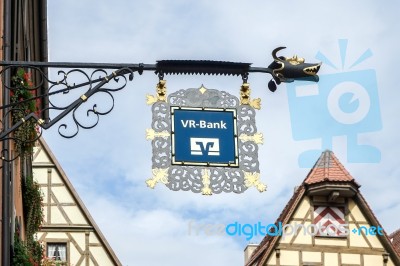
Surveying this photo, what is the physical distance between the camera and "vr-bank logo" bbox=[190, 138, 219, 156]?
8.53 meters

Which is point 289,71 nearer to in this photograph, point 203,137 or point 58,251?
point 203,137

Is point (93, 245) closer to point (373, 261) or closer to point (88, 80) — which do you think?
point (373, 261)

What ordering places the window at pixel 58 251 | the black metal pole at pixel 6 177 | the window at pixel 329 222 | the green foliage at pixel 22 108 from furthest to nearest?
the window at pixel 329 222 → the window at pixel 58 251 → the green foliage at pixel 22 108 → the black metal pole at pixel 6 177

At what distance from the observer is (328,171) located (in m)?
28.1

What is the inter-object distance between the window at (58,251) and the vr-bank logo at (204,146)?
61.6 ft

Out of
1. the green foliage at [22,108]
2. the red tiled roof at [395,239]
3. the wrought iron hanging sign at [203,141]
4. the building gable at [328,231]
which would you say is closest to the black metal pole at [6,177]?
the green foliage at [22,108]

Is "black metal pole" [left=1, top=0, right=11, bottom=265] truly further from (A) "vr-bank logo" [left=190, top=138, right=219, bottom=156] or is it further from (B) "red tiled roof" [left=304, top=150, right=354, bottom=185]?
(B) "red tiled roof" [left=304, top=150, right=354, bottom=185]

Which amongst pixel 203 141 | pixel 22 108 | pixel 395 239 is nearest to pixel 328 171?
pixel 395 239

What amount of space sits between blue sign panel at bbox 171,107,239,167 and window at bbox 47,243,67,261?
18660mm

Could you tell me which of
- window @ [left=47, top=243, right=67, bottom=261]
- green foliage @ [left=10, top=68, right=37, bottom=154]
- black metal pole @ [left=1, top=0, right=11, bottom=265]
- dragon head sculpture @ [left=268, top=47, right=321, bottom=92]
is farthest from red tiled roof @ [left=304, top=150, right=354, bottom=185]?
dragon head sculpture @ [left=268, top=47, right=321, bottom=92]

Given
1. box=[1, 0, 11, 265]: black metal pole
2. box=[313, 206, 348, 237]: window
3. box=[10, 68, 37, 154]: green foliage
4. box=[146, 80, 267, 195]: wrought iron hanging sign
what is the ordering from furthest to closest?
1. box=[313, 206, 348, 237]: window
2. box=[10, 68, 37, 154]: green foliage
3. box=[1, 0, 11, 265]: black metal pole
4. box=[146, 80, 267, 195]: wrought iron hanging sign

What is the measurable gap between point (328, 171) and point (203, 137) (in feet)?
65.2

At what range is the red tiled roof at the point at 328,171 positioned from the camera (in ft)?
90.3

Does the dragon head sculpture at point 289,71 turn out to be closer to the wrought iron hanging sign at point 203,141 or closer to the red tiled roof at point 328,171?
the wrought iron hanging sign at point 203,141
